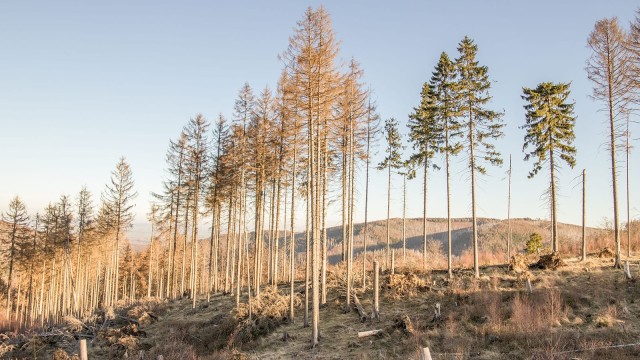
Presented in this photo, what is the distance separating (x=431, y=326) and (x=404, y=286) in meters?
6.24

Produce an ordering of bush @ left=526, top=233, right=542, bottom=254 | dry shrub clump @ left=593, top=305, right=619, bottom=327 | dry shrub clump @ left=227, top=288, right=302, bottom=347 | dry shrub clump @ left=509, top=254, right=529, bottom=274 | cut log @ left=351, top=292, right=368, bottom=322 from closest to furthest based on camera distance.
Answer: dry shrub clump @ left=593, top=305, right=619, bottom=327
cut log @ left=351, top=292, right=368, bottom=322
dry shrub clump @ left=227, top=288, right=302, bottom=347
dry shrub clump @ left=509, top=254, right=529, bottom=274
bush @ left=526, top=233, right=542, bottom=254

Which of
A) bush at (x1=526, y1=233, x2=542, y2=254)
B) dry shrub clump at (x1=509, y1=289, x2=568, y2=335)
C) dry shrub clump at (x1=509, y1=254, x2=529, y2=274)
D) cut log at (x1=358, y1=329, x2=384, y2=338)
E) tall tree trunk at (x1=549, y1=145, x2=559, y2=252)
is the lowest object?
cut log at (x1=358, y1=329, x2=384, y2=338)

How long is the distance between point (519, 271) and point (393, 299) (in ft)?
28.2

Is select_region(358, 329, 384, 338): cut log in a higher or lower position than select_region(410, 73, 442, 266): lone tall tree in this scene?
lower

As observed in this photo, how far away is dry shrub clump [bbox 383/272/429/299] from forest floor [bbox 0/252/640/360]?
6 centimetres

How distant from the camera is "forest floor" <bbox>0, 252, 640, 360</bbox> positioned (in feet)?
44.0

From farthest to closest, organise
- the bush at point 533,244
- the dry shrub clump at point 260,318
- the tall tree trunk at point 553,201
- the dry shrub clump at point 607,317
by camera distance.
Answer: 1. the bush at point 533,244
2. the tall tree trunk at point 553,201
3. the dry shrub clump at point 260,318
4. the dry shrub clump at point 607,317

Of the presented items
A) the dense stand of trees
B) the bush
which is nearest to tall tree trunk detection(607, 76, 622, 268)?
the dense stand of trees

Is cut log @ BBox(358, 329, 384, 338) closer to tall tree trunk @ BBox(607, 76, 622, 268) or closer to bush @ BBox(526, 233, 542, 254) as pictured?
tall tree trunk @ BBox(607, 76, 622, 268)

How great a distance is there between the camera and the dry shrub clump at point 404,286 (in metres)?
22.3

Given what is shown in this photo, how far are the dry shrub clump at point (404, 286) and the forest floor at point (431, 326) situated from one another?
0.20 feet

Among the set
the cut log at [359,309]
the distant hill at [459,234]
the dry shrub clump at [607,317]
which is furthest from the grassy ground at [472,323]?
the distant hill at [459,234]

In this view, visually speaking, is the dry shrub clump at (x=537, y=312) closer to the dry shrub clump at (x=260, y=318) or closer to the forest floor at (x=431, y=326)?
the forest floor at (x=431, y=326)

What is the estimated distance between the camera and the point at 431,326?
16453 mm
